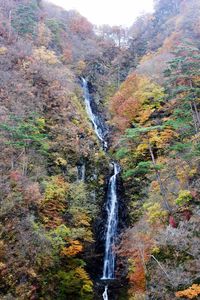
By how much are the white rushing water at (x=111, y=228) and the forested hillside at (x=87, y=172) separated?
0.47 m

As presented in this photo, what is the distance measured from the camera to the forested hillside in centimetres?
1593

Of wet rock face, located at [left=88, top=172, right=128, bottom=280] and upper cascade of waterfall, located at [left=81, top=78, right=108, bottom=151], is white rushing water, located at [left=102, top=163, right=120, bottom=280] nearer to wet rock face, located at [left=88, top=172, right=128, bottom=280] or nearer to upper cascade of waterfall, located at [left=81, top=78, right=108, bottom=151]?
wet rock face, located at [left=88, top=172, right=128, bottom=280]

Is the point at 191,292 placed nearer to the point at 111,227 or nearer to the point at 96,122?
the point at 111,227

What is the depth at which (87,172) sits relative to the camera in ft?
87.9

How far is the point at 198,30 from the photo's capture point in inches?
1583

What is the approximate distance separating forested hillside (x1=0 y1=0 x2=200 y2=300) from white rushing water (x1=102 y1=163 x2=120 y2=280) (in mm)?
470

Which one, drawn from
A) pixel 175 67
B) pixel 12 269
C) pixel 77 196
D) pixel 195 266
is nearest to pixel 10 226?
pixel 12 269

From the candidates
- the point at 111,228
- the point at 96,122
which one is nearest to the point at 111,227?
the point at 111,228

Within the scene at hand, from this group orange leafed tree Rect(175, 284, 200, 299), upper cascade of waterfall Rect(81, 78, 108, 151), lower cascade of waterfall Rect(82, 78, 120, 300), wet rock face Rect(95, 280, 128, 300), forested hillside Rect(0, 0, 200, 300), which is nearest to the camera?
orange leafed tree Rect(175, 284, 200, 299)

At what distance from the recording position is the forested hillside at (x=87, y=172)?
15930 millimetres

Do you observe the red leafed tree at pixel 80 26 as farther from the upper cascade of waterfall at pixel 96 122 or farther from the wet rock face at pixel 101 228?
the wet rock face at pixel 101 228

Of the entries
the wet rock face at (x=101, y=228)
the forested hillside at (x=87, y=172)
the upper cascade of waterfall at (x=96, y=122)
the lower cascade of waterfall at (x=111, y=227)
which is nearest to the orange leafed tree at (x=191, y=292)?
the forested hillside at (x=87, y=172)

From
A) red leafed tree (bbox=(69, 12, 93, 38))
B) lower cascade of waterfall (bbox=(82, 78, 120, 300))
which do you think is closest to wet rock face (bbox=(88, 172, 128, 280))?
lower cascade of waterfall (bbox=(82, 78, 120, 300))

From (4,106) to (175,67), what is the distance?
13.1 m
